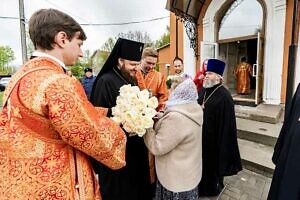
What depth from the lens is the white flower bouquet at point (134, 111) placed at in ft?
4.58

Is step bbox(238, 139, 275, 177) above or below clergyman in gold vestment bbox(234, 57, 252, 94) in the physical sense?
below

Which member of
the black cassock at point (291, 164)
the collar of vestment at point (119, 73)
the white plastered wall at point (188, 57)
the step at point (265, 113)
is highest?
the white plastered wall at point (188, 57)

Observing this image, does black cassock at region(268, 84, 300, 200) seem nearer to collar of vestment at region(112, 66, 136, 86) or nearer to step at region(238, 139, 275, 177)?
collar of vestment at region(112, 66, 136, 86)

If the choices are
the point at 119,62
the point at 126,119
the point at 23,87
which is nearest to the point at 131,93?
the point at 126,119

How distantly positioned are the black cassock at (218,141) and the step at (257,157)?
911 millimetres

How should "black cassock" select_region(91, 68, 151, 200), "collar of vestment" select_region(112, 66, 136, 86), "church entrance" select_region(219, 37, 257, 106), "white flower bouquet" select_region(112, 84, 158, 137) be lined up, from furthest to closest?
"church entrance" select_region(219, 37, 257, 106) < "collar of vestment" select_region(112, 66, 136, 86) < "black cassock" select_region(91, 68, 151, 200) < "white flower bouquet" select_region(112, 84, 158, 137)

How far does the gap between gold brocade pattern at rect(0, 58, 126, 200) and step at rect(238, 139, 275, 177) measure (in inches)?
132

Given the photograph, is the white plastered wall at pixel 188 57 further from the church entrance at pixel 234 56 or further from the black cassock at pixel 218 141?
the black cassock at pixel 218 141

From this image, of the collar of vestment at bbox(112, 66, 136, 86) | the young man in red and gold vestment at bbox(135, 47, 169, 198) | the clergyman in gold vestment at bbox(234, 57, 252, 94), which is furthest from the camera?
the clergyman in gold vestment at bbox(234, 57, 252, 94)

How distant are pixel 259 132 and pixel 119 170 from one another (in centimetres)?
357

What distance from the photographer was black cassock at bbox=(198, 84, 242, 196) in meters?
3.00

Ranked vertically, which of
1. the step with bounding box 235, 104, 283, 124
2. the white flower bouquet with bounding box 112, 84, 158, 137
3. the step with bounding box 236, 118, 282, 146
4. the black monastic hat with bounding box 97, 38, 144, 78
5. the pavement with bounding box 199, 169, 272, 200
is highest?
the black monastic hat with bounding box 97, 38, 144, 78

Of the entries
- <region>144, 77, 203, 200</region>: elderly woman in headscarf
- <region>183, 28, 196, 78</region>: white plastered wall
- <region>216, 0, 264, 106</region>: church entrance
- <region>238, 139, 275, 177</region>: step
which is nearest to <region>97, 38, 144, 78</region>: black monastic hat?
<region>144, 77, 203, 200</region>: elderly woman in headscarf

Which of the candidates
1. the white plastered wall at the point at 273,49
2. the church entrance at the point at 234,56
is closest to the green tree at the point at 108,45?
the church entrance at the point at 234,56
